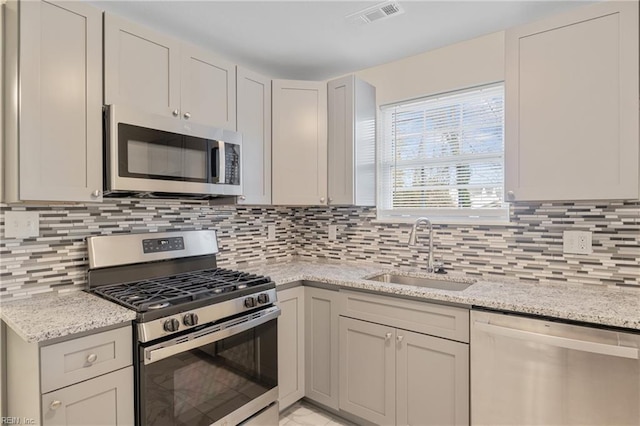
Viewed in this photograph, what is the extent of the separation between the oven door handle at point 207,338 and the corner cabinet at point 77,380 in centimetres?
9

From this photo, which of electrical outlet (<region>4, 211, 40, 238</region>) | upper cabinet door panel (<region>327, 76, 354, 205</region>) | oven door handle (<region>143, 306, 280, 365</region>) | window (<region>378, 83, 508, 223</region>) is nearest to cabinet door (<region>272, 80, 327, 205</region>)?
upper cabinet door panel (<region>327, 76, 354, 205</region>)

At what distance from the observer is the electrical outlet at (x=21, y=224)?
161cm

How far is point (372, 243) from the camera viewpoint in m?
2.68

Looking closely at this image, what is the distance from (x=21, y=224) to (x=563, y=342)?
2447 mm

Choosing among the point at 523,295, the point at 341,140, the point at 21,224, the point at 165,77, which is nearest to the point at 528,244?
the point at 523,295

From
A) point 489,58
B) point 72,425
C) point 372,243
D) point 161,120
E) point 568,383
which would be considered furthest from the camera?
point 372,243

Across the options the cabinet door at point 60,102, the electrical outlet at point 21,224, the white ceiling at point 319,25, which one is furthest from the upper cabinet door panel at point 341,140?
the electrical outlet at point 21,224

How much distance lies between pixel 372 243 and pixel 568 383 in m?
1.44

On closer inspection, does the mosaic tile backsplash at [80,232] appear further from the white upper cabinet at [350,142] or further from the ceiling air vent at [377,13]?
the ceiling air vent at [377,13]

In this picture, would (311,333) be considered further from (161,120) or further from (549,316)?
(161,120)

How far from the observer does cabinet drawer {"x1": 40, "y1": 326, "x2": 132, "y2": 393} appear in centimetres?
122

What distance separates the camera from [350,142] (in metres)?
2.48

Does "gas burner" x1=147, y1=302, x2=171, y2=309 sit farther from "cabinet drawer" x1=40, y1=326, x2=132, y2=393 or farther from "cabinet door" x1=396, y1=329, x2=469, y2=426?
"cabinet door" x1=396, y1=329, x2=469, y2=426

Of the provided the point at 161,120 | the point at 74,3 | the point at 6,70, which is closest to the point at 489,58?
the point at 161,120
